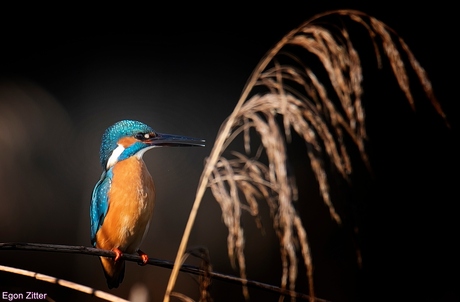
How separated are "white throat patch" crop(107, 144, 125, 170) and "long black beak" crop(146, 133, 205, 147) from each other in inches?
3.0

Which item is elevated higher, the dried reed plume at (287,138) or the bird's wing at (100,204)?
the dried reed plume at (287,138)

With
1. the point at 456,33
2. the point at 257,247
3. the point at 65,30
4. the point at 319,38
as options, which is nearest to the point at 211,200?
the point at 257,247

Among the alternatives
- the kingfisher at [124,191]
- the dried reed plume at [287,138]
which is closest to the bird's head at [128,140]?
the kingfisher at [124,191]

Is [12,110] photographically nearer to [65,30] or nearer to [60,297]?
[65,30]

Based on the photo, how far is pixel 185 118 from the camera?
2.40 meters

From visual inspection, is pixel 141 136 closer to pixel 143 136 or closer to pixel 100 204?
pixel 143 136

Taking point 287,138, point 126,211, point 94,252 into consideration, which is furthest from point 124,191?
point 287,138

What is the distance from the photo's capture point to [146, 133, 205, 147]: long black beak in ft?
4.69

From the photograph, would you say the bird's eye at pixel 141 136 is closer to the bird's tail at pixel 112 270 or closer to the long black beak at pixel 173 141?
the long black beak at pixel 173 141

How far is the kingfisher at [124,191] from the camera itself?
1515 mm

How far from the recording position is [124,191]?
152cm

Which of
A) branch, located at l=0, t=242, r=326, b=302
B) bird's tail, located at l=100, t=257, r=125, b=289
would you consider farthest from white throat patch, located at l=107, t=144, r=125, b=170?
branch, located at l=0, t=242, r=326, b=302

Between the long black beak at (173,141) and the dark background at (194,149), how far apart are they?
1.51 feet

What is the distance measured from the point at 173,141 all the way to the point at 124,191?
179 mm
